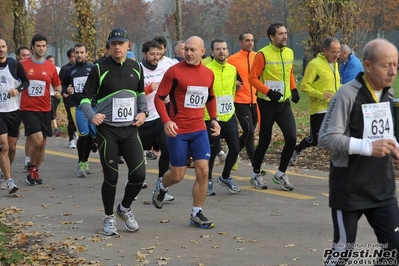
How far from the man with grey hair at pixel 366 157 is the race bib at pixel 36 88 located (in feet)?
24.4

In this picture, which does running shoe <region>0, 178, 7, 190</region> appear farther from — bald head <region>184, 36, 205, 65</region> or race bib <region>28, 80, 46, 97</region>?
bald head <region>184, 36, 205, 65</region>

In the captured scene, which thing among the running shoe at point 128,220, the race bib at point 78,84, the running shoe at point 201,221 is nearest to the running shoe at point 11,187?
the race bib at point 78,84

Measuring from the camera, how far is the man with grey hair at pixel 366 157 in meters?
4.87

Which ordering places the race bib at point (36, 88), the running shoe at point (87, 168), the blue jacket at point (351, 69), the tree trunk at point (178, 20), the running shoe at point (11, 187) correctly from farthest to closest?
the tree trunk at point (178, 20) < the running shoe at point (87, 168) < the blue jacket at point (351, 69) < the race bib at point (36, 88) < the running shoe at point (11, 187)

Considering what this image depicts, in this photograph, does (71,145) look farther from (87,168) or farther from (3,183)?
(3,183)

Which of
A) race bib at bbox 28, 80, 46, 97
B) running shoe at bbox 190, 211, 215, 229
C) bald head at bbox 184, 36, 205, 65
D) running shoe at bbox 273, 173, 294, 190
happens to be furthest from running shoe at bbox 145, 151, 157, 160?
bald head at bbox 184, 36, 205, 65

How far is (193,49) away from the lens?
8117mm

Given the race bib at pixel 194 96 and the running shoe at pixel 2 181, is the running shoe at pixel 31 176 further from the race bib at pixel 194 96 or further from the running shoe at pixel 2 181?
the race bib at pixel 194 96

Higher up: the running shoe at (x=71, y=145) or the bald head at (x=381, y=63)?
the bald head at (x=381, y=63)

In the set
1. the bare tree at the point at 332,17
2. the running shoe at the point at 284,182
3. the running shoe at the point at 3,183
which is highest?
the bare tree at the point at 332,17

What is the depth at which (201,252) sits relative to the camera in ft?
23.5

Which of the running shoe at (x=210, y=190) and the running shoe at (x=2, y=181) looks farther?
the running shoe at (x=2, y=181)

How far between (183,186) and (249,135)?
3.90ft

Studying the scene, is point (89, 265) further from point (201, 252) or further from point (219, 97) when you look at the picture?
point (219, 97)
